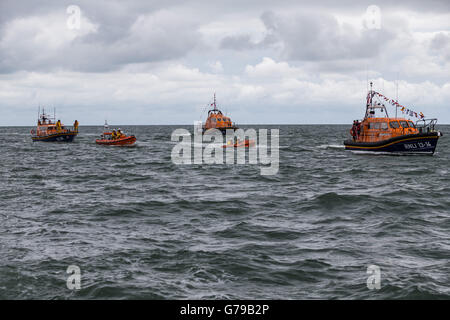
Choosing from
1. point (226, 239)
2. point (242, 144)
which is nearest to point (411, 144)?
point (242, 144)

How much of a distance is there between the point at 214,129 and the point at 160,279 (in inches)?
2633

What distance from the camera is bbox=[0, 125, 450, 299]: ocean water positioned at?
7701 mm

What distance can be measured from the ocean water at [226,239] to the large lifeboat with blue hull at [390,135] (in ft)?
35.0

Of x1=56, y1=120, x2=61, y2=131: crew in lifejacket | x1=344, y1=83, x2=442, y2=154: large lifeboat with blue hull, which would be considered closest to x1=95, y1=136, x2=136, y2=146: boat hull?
x1=56, y1=120, x2=61, y2=131: crew in lifejacket

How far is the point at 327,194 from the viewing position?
52.8 feet

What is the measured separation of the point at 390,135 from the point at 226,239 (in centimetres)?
2497

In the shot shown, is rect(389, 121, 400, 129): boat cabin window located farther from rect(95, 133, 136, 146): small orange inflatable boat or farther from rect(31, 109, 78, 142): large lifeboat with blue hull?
rect(31, 109, 78, 142): large lifeboat with blue hull

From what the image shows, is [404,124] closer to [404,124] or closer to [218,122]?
[404,124]

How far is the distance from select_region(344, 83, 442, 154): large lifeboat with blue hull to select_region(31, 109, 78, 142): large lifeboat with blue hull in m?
37.1

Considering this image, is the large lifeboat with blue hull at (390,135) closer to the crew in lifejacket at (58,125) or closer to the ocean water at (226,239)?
the ocean water at (226,239)

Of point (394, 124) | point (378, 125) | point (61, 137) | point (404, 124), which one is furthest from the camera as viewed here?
point (61, 137)

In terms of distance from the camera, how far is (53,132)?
189 ft

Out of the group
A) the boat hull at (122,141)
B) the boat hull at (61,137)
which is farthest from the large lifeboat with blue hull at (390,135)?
the boat hull at (61,137)
